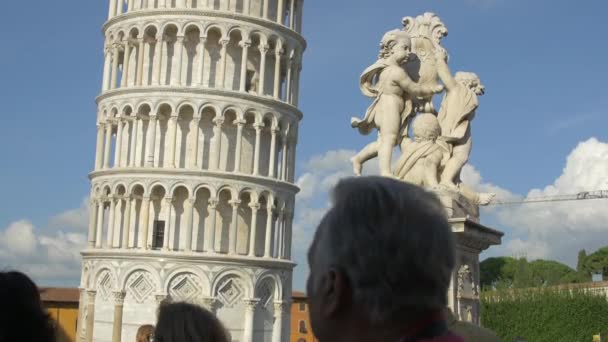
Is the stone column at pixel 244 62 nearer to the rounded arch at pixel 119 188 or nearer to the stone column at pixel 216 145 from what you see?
the stone column at pixel 216 145

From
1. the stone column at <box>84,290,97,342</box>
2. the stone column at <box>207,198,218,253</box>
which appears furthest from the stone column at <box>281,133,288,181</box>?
the stone column at <box>84,290,97,342</box>

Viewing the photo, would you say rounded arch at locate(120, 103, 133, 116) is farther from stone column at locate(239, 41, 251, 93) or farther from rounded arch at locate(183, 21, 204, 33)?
stone column at locate(239, 41, 251, 93)

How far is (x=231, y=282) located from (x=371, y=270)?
44.4 m

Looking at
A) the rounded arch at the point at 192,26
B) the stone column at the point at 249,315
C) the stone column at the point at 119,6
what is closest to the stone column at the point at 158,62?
the rounded arch at the point at 192,26

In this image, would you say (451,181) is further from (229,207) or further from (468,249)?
(229,207)

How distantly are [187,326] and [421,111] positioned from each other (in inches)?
198

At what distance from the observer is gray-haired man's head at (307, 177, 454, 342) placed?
207 cm

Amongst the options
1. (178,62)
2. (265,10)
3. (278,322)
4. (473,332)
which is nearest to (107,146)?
(178,62)

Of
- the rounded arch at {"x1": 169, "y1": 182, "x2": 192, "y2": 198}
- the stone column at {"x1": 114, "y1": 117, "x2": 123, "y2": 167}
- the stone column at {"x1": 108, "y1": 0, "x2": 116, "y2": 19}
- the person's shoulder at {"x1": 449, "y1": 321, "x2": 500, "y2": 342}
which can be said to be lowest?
the person's shoulder at {"x1": 449, "y1": 321, "x2": 500, "y2": 342}

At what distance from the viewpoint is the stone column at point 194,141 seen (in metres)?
46.5

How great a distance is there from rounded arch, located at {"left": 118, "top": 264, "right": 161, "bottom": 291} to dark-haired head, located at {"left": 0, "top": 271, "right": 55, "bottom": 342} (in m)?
42.2

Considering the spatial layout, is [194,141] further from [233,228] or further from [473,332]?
[473,332]

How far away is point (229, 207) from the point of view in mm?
47500

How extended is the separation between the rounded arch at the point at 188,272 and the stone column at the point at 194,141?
547cm
